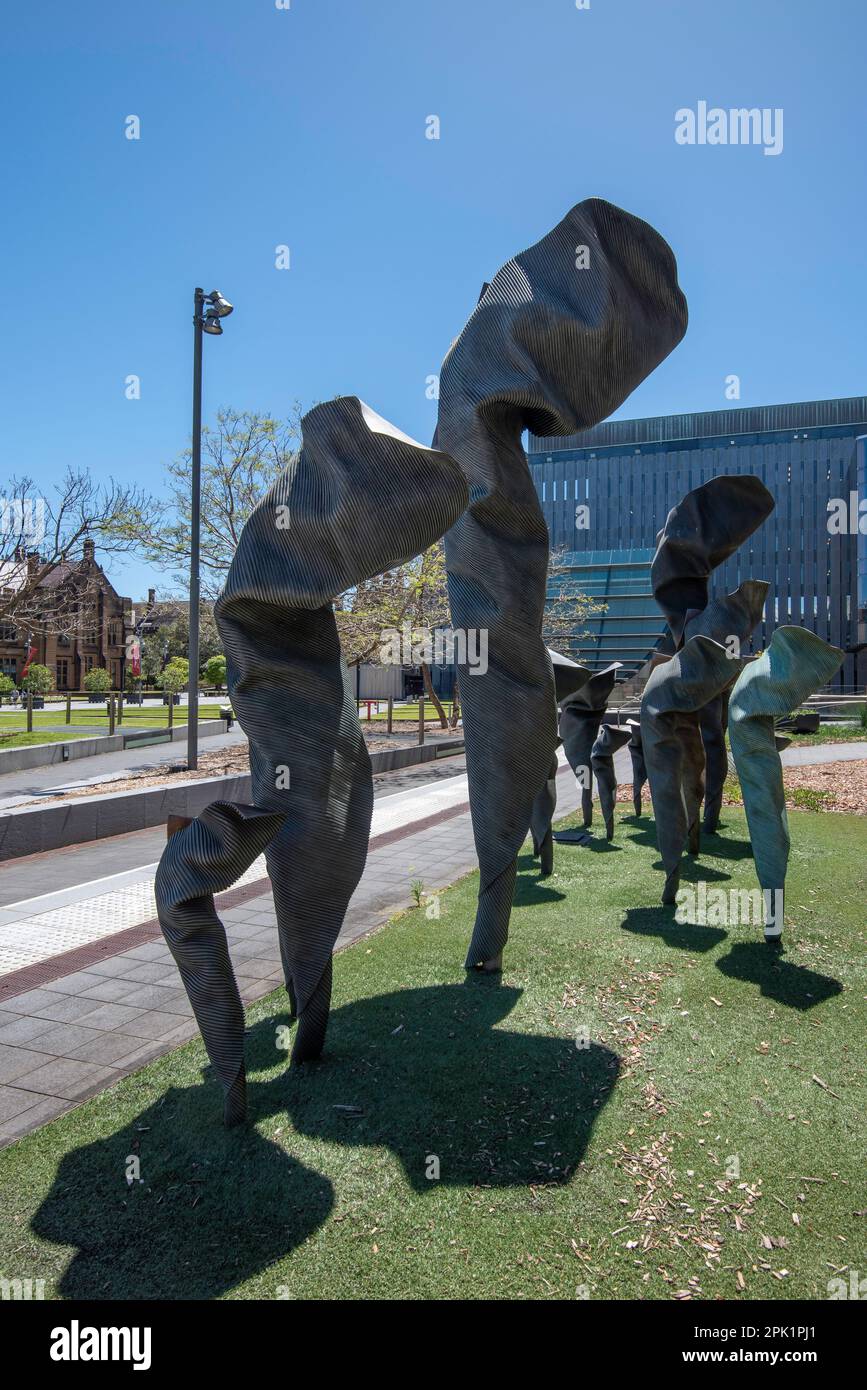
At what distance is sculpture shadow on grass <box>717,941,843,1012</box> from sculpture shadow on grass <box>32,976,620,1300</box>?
155 cm

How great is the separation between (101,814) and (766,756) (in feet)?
30.7

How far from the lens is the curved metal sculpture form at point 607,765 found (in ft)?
35.0

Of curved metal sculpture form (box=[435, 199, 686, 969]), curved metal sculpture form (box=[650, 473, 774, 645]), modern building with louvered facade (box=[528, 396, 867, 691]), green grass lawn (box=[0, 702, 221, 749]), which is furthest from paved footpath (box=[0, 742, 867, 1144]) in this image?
modern building with louvered facade (box=[528, 396, 867, 691])

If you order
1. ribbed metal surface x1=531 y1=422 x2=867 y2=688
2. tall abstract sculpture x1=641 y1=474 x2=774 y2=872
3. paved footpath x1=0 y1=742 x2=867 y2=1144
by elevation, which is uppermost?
ribbed metal surface x1=531 y1=422 x2=867 y2=688

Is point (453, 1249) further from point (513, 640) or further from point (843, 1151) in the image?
point (513, 640)

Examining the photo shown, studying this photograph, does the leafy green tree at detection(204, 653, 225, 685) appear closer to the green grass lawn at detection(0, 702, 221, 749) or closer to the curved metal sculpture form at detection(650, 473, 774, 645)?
the green grass lawn at detection(0, 702, 221, 749)

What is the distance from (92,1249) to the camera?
312 cm

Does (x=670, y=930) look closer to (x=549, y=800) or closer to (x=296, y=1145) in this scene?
(x=549, y=800)

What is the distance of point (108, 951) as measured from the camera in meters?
6.61

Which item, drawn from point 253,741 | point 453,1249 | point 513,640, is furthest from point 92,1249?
point 513,640

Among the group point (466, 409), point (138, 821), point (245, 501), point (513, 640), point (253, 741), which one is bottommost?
point (138, 821)

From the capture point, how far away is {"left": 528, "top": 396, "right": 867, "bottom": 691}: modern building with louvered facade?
221 feet

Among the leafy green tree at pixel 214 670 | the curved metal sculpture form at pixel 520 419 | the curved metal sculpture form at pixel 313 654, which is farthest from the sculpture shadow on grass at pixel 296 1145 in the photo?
the leafy green tree at pixel 214 670
